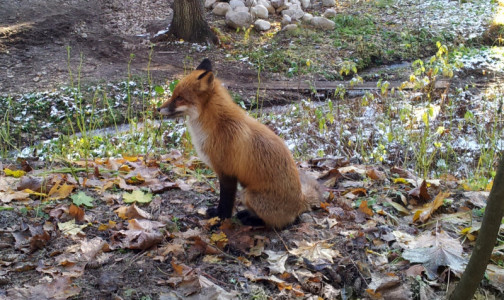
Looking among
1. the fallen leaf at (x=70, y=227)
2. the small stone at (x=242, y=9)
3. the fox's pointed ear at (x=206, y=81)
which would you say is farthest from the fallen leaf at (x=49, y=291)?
the small stone at (x=242, y=9)

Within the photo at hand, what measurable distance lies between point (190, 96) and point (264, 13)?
1327 centimetres

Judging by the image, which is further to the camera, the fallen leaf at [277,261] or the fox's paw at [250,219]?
the fox's paw at [250,219]

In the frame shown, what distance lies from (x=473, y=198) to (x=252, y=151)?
7.82ft

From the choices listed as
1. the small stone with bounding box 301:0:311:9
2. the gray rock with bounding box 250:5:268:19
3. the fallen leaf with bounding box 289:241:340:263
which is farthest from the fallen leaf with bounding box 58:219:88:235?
the small stone with bounding box 301:0:311:9

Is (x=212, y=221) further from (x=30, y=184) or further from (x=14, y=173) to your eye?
(x=14, y=173)

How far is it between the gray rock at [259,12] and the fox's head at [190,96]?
42.2 ft

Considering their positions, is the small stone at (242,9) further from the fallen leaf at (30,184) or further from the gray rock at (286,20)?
the fallen leaf at (30,184)

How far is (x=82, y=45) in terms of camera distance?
45.7 ft

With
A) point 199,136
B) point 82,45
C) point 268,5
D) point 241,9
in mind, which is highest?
point 268,5

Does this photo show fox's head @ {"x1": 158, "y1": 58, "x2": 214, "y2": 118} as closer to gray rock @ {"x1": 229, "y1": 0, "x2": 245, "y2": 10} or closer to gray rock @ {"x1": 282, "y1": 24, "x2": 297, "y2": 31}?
gray rock @ {"x1": 282, "y1": 24, "x2": 297, "y2": 31}

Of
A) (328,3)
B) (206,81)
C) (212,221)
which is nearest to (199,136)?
(206,81)

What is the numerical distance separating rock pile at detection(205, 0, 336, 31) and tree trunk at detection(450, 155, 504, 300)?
13.9 meters

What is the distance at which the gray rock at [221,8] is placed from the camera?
16.8 metres

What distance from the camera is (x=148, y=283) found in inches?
127
